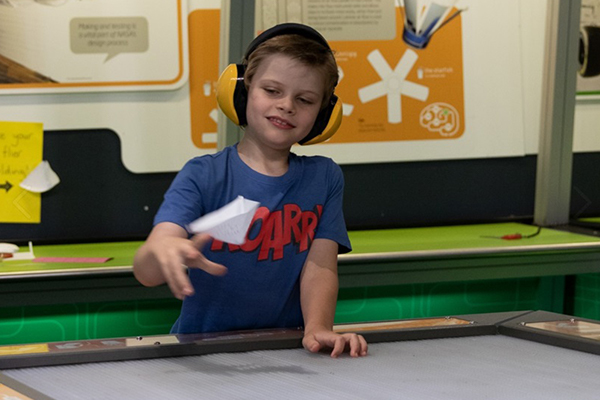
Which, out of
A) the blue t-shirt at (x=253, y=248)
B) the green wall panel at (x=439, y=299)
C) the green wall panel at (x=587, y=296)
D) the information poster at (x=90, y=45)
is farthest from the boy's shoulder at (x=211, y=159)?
the green wall panel at (x=587, y=296)

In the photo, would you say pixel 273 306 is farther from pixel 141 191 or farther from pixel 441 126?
pixel 441 126

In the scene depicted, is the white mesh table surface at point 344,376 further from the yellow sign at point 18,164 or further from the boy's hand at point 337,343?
the yellow sign at point 18,164

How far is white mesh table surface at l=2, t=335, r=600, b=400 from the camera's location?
3.29 ft

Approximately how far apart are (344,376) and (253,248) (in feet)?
1.16

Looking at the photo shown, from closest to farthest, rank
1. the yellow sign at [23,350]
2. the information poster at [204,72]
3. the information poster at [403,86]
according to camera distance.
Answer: the yellow sign at [23,350]
the information poster at [204,72]
the information poster at [403,86]

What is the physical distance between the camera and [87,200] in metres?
2.56

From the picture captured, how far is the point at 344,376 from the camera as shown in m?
1.09

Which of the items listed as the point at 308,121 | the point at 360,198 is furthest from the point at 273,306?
the point at 360,198

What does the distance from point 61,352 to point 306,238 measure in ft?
1.50

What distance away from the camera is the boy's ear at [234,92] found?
1.44 m

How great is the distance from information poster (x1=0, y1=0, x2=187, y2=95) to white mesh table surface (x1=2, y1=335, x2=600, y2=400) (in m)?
1.49

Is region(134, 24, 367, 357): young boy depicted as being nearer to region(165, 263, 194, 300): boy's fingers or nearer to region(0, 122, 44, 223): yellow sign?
region(165, 263, 194, 300): boy's fingers

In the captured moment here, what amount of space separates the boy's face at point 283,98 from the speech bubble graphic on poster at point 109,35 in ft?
4.02

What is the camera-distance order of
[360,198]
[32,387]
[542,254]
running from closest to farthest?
[32,387] < [542,254] < [360,198]
